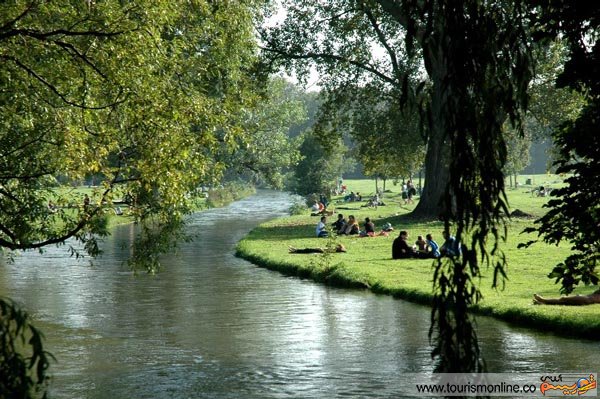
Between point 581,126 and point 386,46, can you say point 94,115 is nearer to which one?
point 581,126

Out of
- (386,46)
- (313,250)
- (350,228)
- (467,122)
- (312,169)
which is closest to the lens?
(467,122)

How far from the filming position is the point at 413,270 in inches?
1139

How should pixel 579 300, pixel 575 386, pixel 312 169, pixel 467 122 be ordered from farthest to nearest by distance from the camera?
pixel 312 169 → pixel 579 300 → pixel 575 386 → pixel 467 122

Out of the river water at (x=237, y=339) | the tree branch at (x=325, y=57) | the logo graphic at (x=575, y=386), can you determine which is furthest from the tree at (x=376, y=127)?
the logo graphic at (x=575, y=386)

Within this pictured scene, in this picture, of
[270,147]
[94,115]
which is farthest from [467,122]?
[270,147]

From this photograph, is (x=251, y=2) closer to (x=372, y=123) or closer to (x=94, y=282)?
(x=94, y=282)

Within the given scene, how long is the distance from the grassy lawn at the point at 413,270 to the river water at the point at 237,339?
60cm

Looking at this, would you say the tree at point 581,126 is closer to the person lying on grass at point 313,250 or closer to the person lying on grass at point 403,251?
the person lying on grass at point 403,251

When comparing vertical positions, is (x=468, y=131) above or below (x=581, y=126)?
below

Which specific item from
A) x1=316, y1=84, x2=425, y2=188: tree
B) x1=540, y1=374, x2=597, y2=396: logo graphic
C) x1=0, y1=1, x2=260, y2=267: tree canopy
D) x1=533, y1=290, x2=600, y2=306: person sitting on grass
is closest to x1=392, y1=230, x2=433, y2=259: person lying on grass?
x1=533, y1=290, x2=600, y2=306: person sitting on grass

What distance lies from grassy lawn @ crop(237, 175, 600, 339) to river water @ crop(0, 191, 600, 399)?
597mm

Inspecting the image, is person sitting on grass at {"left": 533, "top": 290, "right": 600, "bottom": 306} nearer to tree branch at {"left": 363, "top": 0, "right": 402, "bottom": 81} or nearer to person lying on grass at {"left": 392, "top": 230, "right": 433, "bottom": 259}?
person lying on grass at {"left": 392, "top": 230, "right": 433, "bottom": 259}

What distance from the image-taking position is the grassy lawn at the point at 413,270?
19.4 meters

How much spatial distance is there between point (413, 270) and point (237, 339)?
11.0m
